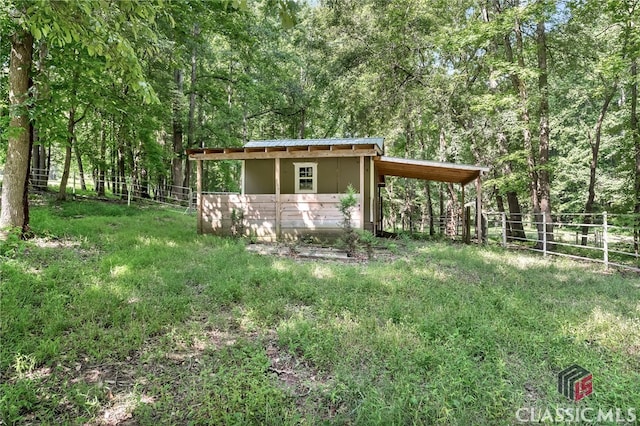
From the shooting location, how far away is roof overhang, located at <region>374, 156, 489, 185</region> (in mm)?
10156

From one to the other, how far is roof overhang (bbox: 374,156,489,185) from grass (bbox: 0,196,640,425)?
4724 millimetres

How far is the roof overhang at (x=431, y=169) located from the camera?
10156 millimetres

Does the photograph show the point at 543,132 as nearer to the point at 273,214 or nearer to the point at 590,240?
the point at 273,214

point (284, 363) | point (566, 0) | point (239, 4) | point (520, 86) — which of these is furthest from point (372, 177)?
point (239, 4)

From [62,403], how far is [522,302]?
5.23 metres

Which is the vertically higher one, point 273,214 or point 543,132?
point 543,132

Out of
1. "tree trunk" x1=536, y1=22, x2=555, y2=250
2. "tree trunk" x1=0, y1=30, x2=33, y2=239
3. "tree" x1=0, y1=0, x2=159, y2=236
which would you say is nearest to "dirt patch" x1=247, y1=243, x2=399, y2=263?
"tree trunk" x1=0, y1=30, x2=33, y2=239

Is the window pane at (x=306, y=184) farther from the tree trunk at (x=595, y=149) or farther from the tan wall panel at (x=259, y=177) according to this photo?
the tree trunk at (x=595, y=149)

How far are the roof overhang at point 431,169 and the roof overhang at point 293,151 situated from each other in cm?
86

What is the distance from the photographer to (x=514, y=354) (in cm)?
335

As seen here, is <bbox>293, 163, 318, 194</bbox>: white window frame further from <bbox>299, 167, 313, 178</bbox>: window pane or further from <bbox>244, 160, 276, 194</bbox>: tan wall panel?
<bbox>244, 160, 276, 194</bbox>: tan wall panel

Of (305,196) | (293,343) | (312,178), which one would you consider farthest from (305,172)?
(293,343)

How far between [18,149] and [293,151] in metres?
6.28

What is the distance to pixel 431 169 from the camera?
11383 mm
